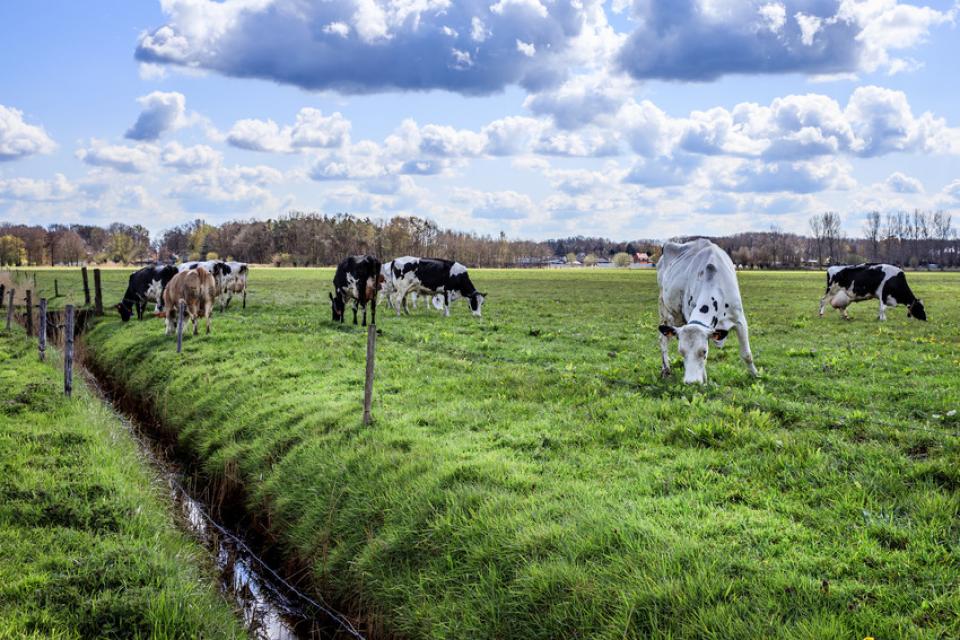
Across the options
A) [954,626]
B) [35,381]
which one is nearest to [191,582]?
[954,626]

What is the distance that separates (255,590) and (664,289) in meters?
10.3

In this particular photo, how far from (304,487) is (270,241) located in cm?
15045

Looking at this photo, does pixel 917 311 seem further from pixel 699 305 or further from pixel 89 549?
pixel 89 549

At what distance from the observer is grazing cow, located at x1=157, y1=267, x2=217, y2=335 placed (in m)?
20.5

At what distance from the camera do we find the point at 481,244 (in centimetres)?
16738

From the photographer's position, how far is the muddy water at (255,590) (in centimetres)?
701

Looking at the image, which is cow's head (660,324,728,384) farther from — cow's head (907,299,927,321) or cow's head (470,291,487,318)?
cow's head (907,299,927,321)

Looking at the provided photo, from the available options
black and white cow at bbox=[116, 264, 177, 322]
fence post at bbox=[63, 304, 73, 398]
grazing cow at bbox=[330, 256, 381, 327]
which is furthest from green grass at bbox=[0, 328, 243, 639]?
black and white cow at bbox=[116, 264, 177, 322]

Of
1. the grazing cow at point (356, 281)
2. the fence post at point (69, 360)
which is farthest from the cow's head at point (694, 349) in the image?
the grazing cow at point (356, 281)

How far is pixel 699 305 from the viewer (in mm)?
12453

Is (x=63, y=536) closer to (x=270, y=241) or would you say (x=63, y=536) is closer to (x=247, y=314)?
(x=247, y=314)

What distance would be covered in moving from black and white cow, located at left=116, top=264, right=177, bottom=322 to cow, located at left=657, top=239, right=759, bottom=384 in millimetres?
19882

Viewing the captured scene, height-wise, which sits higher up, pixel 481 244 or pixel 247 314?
pixel 481 244

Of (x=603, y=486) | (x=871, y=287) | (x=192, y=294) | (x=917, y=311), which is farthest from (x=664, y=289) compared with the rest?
(x=871, y=287)
